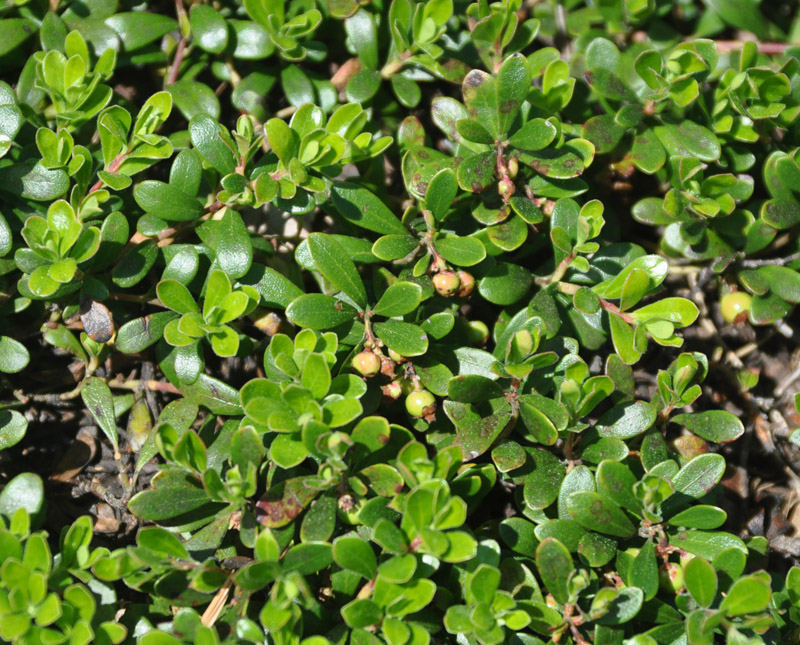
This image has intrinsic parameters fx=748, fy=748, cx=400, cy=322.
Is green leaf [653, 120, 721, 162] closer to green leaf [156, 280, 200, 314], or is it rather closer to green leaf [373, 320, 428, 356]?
green leaf [373, 320, 428, 356]

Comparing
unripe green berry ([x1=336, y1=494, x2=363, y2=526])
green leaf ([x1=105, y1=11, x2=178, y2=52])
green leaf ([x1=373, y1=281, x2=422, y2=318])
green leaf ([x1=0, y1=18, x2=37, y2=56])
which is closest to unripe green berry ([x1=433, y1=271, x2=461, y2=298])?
green leaf ([x1=373, y1=281, x2=422, y2=318])

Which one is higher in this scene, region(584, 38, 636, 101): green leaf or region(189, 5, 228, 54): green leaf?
region(584, 38, 636, 101): green leaf

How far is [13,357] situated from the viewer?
230 cm

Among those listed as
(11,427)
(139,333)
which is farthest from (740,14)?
(11,427)

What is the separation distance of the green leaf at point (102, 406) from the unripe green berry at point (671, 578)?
1.71 meters

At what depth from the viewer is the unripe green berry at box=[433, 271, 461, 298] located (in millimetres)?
2299

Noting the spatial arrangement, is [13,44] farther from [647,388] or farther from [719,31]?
[719,31]

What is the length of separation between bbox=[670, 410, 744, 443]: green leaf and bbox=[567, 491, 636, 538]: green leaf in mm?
461

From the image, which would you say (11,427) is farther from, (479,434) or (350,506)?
(479,434)

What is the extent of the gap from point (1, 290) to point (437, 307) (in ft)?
4.54

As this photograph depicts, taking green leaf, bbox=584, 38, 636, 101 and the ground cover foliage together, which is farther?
green leaf, bbox=584, 38, 636, 101

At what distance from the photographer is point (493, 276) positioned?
2.41 m

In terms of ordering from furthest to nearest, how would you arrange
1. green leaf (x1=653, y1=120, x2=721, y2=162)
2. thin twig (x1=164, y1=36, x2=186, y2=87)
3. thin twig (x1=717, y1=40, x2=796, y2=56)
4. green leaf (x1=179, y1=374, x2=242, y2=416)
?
1. thin twig (x1=717, y1=40, x2=796, y2=56)
2. thin twig (x1=164, y1=36, x2=186, y2=87)
3. green leaf (x1=653, y1=120, x2=721, y2=162)
4. green leaf (x1=179, y1=374, x2=242, y2=416)

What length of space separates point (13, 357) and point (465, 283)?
55.9 inches
